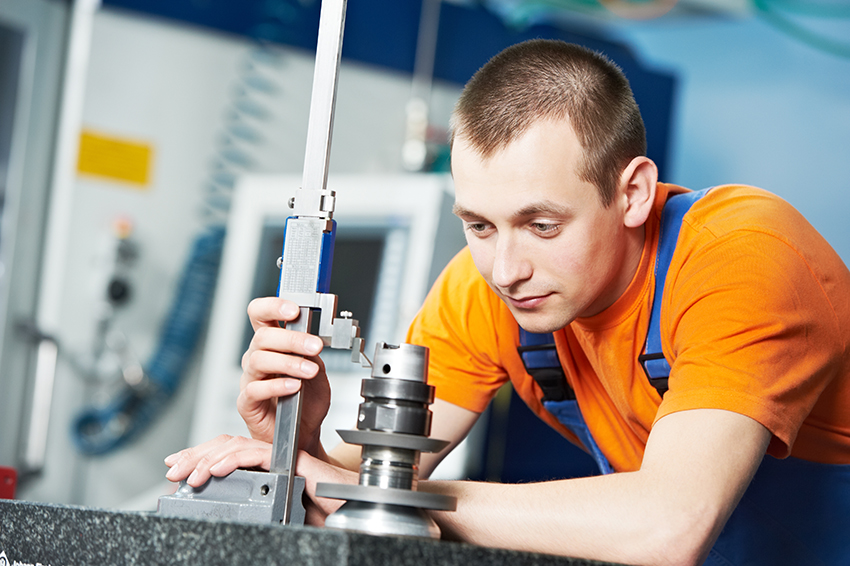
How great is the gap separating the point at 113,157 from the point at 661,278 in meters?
1.99

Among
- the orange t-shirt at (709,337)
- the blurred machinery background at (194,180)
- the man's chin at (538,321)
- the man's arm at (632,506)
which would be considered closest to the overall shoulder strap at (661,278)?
the orange t-shirt at (709,337)

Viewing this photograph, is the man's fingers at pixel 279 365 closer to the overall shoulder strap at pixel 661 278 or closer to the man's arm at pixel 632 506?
the man's arm at pixel 632 506

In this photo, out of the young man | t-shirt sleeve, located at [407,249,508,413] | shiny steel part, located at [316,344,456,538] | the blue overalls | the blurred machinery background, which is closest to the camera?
shiny steel part, located at [316,344,456,538]

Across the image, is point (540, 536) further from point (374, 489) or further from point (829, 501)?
point (829, 501)

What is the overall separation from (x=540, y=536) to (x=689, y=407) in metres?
0.21

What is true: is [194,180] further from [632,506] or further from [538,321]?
[632,506]

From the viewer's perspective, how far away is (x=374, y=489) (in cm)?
66

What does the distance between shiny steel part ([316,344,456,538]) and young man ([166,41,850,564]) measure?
0.11 metres

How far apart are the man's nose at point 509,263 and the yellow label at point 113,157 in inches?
75.9

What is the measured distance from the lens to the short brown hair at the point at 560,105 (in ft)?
3.24

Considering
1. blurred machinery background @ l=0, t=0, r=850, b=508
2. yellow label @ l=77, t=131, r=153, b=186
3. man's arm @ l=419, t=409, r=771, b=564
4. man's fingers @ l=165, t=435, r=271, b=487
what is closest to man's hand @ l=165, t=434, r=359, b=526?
man's fingers @ l=165, t=435, r=271, b=487

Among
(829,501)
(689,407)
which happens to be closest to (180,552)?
(689,407)

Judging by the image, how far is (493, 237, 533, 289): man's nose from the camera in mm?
958

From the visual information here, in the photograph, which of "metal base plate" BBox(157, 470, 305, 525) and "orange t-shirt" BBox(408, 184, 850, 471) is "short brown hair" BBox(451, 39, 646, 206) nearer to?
"orange t-shirt" BBox(408, 184, 850, 471)
